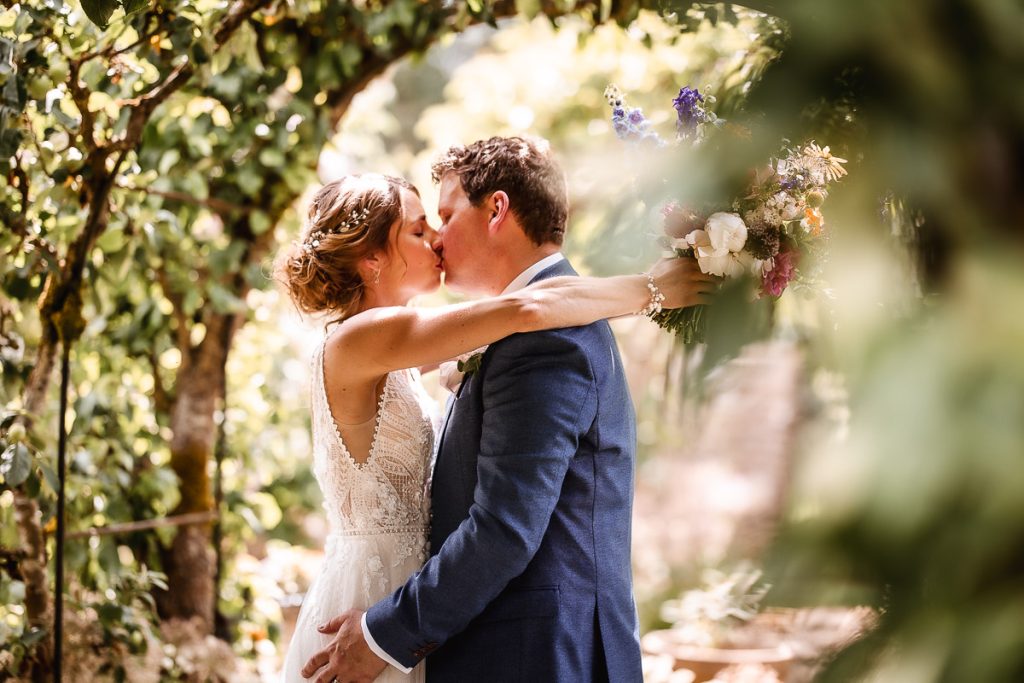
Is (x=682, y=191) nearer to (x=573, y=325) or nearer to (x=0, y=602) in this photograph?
(x=573, y=325)

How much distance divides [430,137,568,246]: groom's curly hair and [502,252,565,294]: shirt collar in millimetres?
37

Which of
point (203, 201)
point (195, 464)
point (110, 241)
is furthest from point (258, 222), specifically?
point (195, 464)

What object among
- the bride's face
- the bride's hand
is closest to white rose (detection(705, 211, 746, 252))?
the bride's hand

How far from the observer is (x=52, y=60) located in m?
1.96

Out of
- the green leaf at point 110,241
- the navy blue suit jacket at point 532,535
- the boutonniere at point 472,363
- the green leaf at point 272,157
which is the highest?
the green leaf at point 272,157

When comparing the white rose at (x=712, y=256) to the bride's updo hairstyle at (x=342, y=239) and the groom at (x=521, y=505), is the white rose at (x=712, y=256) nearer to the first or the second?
the groom at (x=521, y=505)

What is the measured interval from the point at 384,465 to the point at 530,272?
481 millimetres

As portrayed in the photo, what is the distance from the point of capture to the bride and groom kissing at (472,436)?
5.53 feet

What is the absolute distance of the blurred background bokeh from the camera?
297 mm

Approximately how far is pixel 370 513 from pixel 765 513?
1713mm

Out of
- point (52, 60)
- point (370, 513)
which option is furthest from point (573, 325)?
point (52, 60)

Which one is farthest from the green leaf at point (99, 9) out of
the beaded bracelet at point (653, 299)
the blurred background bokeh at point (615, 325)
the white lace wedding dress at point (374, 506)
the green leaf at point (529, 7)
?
the green leaf at point (529, 7)

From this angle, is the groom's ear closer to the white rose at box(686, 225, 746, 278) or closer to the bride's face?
the bride's face

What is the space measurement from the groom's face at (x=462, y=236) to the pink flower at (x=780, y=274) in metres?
0.70
